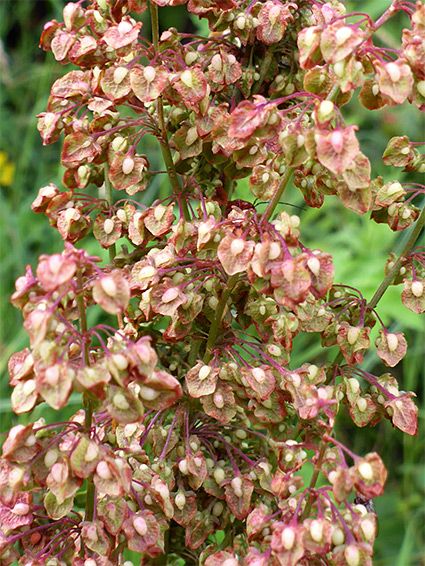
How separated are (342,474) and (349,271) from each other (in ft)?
4.22

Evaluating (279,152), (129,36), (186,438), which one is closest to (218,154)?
(279,152)

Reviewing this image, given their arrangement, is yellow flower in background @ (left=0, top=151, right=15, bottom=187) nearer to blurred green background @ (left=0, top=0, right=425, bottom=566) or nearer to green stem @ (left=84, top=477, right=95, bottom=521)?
blurred green background @ (left=0, top=0, right=425, bottom=566)

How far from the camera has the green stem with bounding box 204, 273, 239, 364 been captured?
2.94 feet

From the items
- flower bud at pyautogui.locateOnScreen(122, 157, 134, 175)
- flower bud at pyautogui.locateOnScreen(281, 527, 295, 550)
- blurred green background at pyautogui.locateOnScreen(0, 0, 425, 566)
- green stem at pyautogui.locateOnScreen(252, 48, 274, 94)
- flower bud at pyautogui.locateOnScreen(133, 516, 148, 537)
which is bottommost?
blurred green background at pyautogui.locateOnScreen(0, 0, 425, 566)

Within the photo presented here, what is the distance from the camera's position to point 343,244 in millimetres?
2961

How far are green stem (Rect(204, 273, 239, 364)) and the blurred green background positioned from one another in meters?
0.72

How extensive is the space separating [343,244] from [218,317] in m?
2.09

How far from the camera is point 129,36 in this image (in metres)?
0.85

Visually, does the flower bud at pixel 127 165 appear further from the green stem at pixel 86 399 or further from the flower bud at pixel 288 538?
the flower bud at pixel 288 538

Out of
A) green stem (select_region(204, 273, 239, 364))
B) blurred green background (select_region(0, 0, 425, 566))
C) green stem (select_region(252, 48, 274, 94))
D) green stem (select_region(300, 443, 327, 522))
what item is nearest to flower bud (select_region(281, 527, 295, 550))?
green stem (select_region(300, 443, 327, 522))

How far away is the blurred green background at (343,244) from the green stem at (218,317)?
2.38 ft

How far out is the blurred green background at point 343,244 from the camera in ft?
6.48

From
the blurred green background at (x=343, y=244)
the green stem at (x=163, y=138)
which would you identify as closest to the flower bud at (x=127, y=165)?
the green stem at (x=163, y=138)

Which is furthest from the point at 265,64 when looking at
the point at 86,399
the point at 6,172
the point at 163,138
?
the point at 6,172
